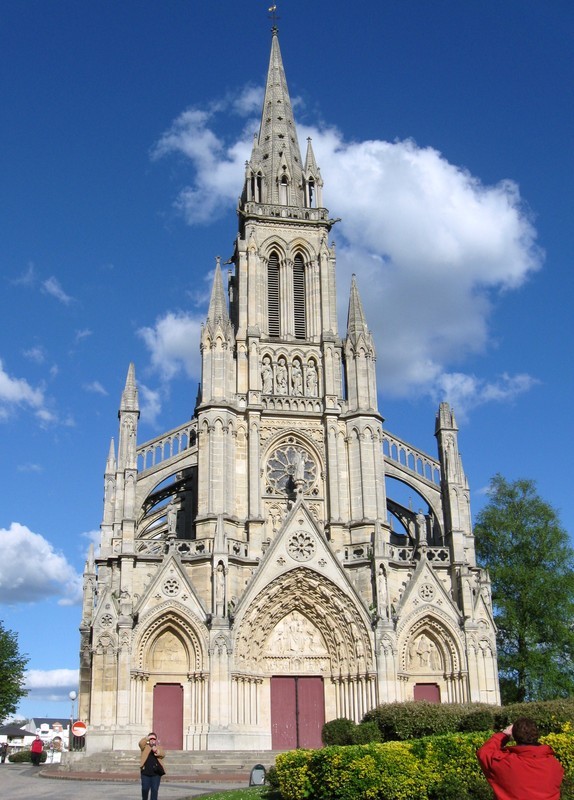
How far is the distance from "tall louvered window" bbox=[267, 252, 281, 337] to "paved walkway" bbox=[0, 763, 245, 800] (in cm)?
2281

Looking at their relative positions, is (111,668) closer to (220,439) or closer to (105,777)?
(105,777)

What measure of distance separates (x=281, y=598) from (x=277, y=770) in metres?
19.1

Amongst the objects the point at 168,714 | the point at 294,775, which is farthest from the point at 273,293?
the point at 294,775

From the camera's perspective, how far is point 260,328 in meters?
42.6

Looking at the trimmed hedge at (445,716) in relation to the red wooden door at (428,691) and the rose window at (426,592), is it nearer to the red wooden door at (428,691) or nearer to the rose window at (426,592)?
the red wooden door at (428,691)

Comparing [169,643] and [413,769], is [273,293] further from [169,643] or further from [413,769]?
[413,769]

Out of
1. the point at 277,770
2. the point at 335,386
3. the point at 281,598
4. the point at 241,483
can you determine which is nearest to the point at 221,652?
the point at 281,598

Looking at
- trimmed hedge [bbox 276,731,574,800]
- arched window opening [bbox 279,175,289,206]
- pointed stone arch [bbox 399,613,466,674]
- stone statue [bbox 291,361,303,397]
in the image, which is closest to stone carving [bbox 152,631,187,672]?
pointed stone arch [bbox 399,613,466,674]

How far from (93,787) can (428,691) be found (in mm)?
17796

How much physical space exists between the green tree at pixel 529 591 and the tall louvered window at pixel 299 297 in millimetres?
13425

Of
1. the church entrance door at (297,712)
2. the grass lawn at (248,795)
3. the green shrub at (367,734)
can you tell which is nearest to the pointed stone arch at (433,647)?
the church entrance door at (297,712)

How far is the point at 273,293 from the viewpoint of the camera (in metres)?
44.4

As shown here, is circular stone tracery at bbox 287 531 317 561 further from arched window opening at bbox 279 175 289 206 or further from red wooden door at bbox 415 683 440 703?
arched window opening at bbox 279 175 289 206

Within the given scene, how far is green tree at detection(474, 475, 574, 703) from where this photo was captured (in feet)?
134
